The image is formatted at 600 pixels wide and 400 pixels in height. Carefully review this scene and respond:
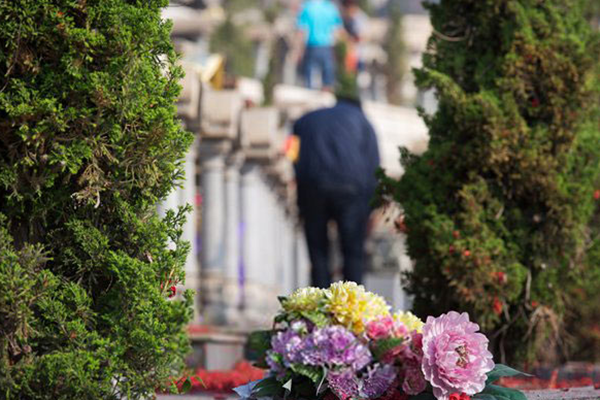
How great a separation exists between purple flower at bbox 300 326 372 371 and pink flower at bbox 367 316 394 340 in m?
0.06

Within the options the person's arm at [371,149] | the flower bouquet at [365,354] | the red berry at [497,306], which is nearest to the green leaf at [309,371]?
the flower bouquet at [365,354]

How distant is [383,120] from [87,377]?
47.8 metres

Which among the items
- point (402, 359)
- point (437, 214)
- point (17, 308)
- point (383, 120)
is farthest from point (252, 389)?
point (383, 120)

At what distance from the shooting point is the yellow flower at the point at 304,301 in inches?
208

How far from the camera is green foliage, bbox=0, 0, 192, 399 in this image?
5.34 meters

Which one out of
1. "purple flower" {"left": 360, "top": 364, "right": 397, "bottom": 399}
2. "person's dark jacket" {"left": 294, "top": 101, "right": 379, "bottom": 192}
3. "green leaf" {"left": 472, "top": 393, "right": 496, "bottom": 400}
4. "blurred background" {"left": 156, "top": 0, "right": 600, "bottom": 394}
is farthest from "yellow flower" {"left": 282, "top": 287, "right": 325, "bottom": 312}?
"person's dark jacket" {"left": 294, "top": 101, "right": 379, "bottom": 192}

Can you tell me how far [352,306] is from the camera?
525 cm

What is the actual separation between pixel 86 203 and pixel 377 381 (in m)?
1.36

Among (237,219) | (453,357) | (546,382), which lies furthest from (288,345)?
(237,219)

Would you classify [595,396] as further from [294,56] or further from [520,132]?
[294,56]

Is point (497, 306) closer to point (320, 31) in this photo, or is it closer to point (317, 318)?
point (317, 318)

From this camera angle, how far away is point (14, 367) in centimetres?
533

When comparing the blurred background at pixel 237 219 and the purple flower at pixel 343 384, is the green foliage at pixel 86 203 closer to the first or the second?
the purple flower at pixel 343 384

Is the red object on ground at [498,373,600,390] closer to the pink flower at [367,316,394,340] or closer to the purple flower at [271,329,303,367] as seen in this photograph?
the pink flower at [367,316,394,340]
